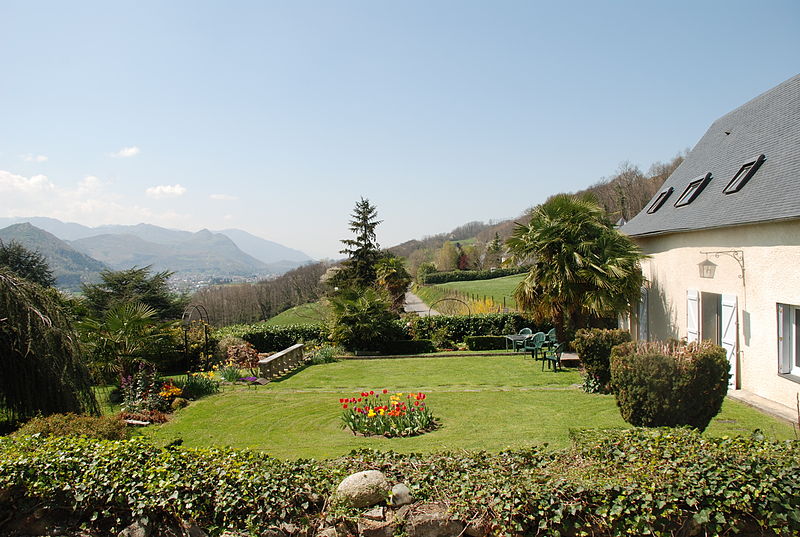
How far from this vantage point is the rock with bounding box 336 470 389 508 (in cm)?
382

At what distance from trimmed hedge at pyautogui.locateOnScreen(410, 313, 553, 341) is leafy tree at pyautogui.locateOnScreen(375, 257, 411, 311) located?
609 centimetres

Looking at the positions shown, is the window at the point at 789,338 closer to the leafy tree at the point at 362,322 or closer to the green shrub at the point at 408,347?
the green shrub at the point at 408,347

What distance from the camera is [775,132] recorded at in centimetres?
1053

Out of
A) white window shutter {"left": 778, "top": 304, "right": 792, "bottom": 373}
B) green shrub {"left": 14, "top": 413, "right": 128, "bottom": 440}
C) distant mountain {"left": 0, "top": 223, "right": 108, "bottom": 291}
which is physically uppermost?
distant mountain {"left": 0, "top": 223, "right": 108, "bottom": 291}

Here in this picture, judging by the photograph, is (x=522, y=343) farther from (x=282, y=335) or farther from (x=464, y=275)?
(x=464, y=275)

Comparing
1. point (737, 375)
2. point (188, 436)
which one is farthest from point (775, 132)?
point (188, 436)

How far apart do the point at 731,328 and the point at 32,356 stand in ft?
39.6

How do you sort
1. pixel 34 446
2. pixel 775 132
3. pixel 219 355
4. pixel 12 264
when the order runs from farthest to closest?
pixel 12 264 < pixel 219 355 < pixel 775 132 < pixel 34 446

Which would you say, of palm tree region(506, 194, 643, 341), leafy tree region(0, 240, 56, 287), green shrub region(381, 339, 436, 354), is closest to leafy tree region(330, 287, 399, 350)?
green shrub region(381, 339, 436, 354)

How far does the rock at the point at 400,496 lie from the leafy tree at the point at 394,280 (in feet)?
69.2

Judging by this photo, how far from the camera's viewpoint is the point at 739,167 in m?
10.9

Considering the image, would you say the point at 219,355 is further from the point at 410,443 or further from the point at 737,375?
the point at 737,375

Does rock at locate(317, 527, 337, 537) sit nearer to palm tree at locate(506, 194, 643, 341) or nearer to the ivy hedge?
the ivy hedge

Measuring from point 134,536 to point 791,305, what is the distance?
985 centimetres
